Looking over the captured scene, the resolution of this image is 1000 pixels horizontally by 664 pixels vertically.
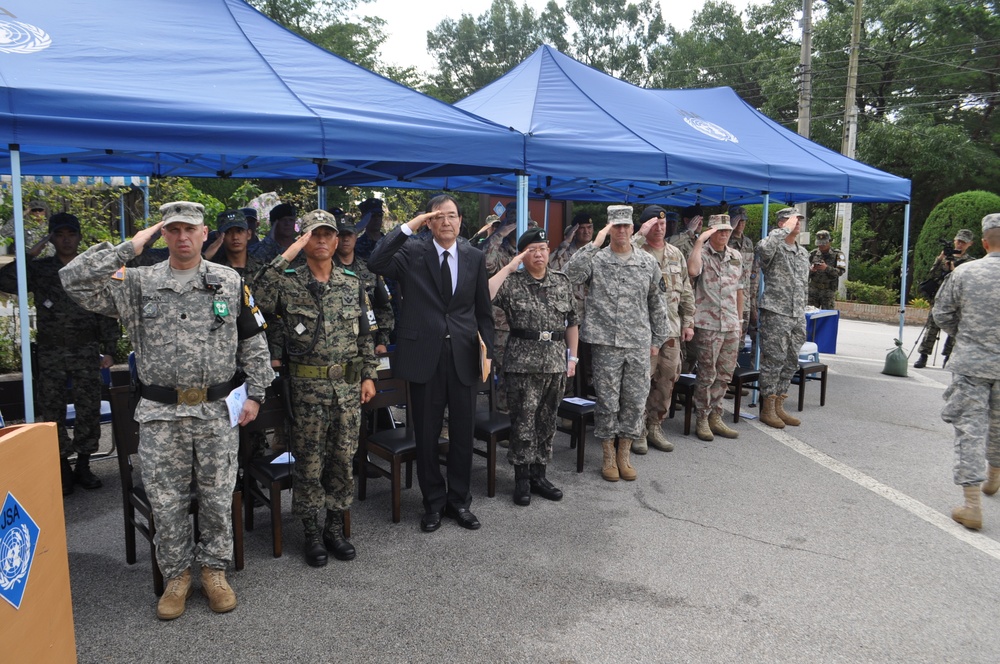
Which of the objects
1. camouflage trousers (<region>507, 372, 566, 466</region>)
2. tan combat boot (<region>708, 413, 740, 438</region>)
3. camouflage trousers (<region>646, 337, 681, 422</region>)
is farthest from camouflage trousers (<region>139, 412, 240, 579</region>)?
tan combat boot (<region>708, 413, 740, 438</region>)

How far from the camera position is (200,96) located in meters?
3.82

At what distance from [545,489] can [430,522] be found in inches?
35.5

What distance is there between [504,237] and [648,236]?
1455 mm

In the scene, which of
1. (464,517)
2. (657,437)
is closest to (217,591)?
(464,517)

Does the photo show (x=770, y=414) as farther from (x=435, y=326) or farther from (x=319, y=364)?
(x=319, y=364)

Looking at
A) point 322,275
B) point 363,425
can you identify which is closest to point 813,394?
point 363,425

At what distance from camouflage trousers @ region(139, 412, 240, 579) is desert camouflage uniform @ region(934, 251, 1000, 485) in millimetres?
4255

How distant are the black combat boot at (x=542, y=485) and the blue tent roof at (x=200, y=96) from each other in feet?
6.79

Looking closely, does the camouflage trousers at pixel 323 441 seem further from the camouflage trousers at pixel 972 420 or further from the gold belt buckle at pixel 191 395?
the camouflage trousers at pixel 972 420

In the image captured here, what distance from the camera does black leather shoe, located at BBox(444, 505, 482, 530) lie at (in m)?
4.10

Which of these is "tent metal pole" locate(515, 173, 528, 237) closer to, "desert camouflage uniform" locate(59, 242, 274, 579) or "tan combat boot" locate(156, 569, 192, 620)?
"desert camouflage uniform" locate(59, 242, 274, 579)

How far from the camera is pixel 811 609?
3252mm

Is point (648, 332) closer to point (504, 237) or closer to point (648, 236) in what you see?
point (648, 236)

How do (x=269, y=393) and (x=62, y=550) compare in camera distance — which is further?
(x=269, y=393)
